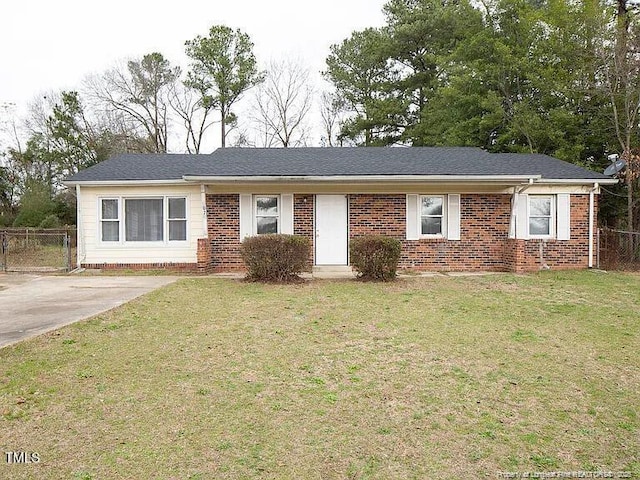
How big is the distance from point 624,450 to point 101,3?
20646 mm

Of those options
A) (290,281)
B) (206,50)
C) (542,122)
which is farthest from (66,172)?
(542,122)

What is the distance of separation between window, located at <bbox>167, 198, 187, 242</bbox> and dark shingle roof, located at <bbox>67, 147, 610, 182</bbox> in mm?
742

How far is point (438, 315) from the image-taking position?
23.0ft

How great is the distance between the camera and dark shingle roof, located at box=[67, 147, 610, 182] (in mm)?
12758

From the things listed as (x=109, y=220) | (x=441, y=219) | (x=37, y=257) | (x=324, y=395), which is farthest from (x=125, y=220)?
(x=324, y=395)

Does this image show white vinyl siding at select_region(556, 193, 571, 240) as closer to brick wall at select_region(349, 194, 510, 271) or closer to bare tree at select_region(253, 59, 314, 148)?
brick wall at select_region(349, 194, 510, 271)

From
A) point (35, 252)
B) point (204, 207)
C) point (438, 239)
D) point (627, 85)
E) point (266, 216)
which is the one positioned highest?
point (627, 85)

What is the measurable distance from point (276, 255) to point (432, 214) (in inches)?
209

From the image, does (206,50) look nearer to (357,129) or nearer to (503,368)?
(357,129)

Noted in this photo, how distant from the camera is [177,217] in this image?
13.3 meters

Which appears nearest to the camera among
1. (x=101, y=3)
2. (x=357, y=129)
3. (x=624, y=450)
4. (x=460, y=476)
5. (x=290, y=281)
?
(x=460, y=476)

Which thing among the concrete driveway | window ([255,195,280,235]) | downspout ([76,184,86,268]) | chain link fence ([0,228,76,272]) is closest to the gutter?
window ([255,195,280,235])

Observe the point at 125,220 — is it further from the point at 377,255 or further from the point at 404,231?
the point at 404,231

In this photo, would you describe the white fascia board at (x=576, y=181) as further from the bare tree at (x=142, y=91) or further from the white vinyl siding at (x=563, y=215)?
the bare tree at (x=142, y=91)
